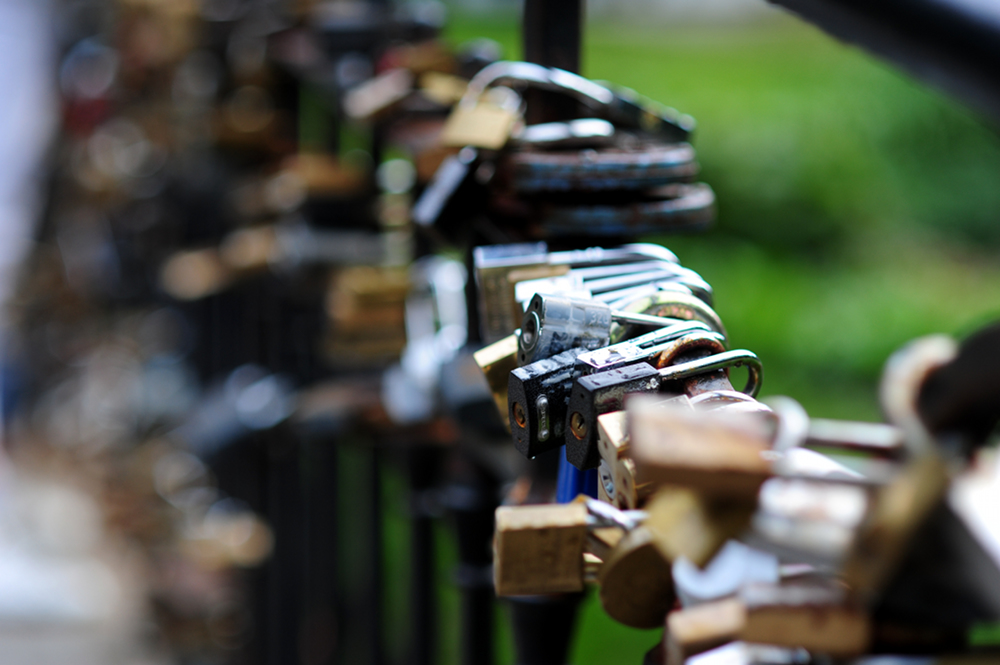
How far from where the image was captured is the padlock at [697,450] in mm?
287

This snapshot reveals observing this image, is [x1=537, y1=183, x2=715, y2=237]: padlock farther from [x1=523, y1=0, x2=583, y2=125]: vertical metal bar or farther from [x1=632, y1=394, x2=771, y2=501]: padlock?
[x1=632, y1=394, x2=771, y2=501]: padlock

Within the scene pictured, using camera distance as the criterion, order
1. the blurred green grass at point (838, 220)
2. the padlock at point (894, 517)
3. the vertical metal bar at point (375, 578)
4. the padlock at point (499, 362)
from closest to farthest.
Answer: the padlock at point (894, 517) → the padlock at point (499, 362) → the vertical metal bar at point (375, 578) → the blurred green grass at point (838, 220)

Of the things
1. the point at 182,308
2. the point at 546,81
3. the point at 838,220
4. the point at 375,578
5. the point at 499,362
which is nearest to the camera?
the point at 499,362

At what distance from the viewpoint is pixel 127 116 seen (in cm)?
286

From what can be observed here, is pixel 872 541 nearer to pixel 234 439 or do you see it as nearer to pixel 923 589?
pixel 923 589

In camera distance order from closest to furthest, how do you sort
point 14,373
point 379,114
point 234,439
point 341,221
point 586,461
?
point 586,461 → point 379,114 → point 341,221 → point 234,439 → point 14,373

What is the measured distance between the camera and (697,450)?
291 mm

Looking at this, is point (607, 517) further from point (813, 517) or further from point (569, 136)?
point (569, 136)

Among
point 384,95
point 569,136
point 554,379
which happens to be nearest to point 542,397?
point 554,379

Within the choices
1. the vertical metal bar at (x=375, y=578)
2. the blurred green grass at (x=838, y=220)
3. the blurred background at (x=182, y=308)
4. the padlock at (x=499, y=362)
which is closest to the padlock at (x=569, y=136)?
the padlock at (x=499, y=362)

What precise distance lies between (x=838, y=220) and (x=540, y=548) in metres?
3.57

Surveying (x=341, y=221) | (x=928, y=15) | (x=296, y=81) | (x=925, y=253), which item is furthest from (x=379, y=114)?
(x=925, y=253)

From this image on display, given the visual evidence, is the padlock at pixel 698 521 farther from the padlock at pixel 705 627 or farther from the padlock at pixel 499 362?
the padlock at pixel 499 362

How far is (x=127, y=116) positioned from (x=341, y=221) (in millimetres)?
1865
